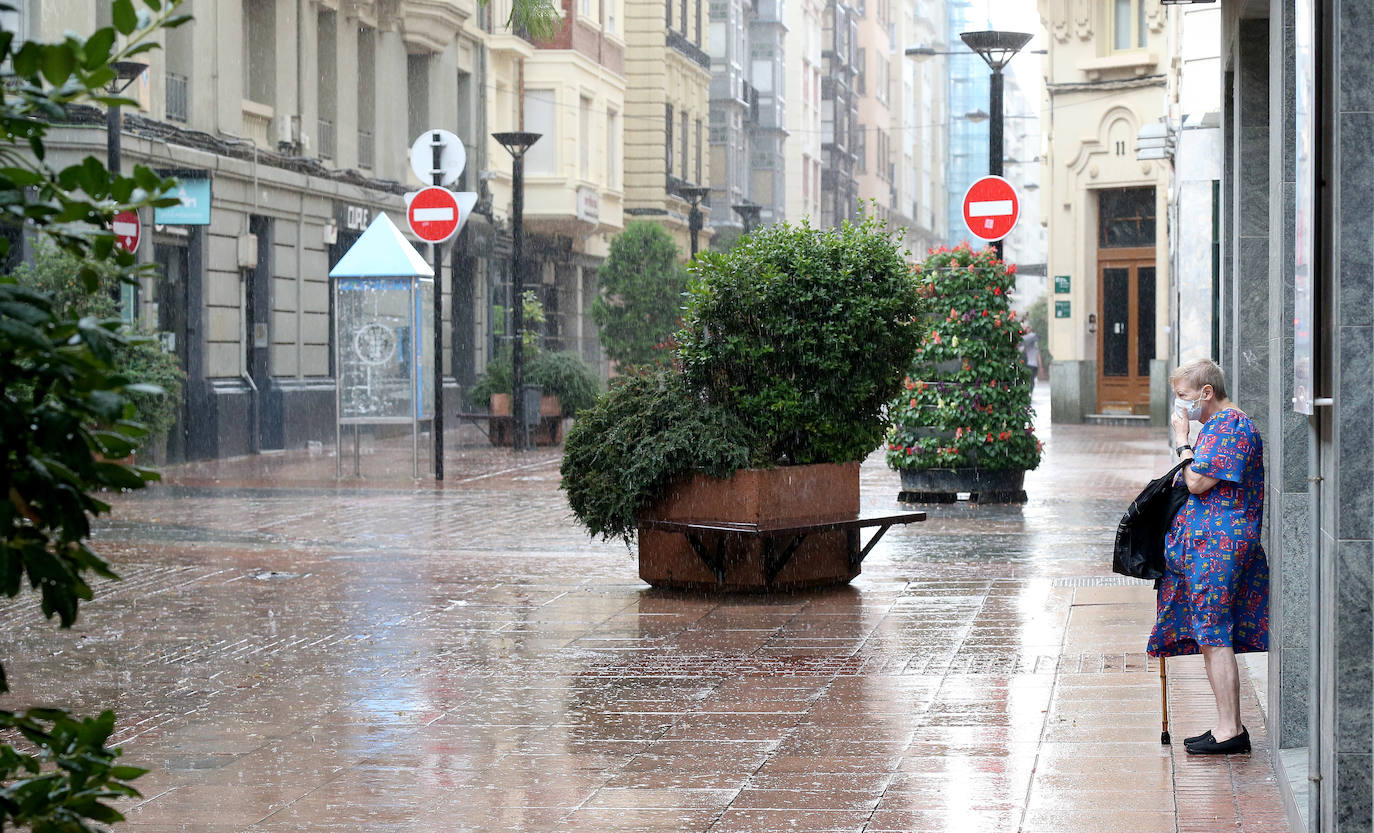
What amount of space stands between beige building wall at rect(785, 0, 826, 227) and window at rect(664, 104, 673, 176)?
2078 centimetres

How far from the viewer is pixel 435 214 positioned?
2028 centimetres

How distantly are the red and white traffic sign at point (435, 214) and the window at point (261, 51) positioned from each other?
25.5 ft

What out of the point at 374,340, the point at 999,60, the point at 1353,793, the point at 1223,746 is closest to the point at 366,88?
the point at 374,340

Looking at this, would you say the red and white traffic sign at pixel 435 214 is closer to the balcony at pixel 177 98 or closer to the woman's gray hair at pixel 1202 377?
the balcony at pixel 177 98

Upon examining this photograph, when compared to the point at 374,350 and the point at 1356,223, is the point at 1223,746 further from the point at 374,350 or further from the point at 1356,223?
the point at 374,350

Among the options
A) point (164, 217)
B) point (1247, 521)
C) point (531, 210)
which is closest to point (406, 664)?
point (1247, 521)

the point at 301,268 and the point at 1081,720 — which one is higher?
the point at 301,268

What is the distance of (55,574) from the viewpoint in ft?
7.98

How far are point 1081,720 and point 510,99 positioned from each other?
32903 millimetres

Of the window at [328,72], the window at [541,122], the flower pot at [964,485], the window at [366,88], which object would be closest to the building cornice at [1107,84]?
the window at [541,122]

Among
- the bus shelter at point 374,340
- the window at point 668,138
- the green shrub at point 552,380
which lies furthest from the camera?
the window at point 668,138

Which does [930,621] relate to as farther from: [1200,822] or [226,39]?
[226,39]

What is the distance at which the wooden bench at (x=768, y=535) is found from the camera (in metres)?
10.4

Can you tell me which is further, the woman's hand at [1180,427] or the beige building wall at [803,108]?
the beige building wall at [803,108]
